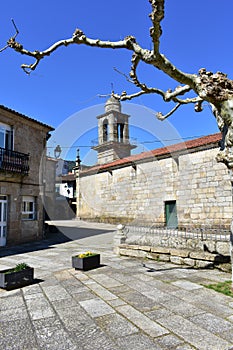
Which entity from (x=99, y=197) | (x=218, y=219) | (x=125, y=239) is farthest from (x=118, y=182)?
(x=125, y=239)

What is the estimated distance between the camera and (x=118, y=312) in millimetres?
3662

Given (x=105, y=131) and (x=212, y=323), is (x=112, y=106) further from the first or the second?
(x=212, y=323)

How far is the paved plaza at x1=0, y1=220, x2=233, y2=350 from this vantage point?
2.84 meters

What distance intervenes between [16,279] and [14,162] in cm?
730

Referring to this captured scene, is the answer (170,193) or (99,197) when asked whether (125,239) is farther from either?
(99,197)

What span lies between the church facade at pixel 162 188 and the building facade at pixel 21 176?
751cm

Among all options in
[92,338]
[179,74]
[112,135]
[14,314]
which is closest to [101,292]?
[14,314]

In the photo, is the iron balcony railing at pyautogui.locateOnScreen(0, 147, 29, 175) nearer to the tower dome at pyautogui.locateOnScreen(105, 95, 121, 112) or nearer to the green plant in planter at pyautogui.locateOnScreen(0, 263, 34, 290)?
the green plant in planter at pyautogui.locateOnScreen(0, 263, 34, 290)

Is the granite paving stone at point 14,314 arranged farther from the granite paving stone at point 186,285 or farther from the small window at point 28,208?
the small window at point 28,208

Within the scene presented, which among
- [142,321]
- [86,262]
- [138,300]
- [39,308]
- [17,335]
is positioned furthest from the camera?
[86,262]

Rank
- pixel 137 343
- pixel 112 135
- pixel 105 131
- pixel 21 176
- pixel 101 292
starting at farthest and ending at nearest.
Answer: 1. pixel 105 131
2. pixel 112 135
3. pixel 21 176
4. pixel 101 292
5. pixel 137 343

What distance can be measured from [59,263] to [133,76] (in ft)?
18.2

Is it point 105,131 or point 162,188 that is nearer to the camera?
point 162,188

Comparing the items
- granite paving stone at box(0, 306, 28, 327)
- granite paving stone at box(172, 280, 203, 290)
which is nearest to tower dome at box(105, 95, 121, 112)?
granite paving stone at box(172, 280, 203, 290)
